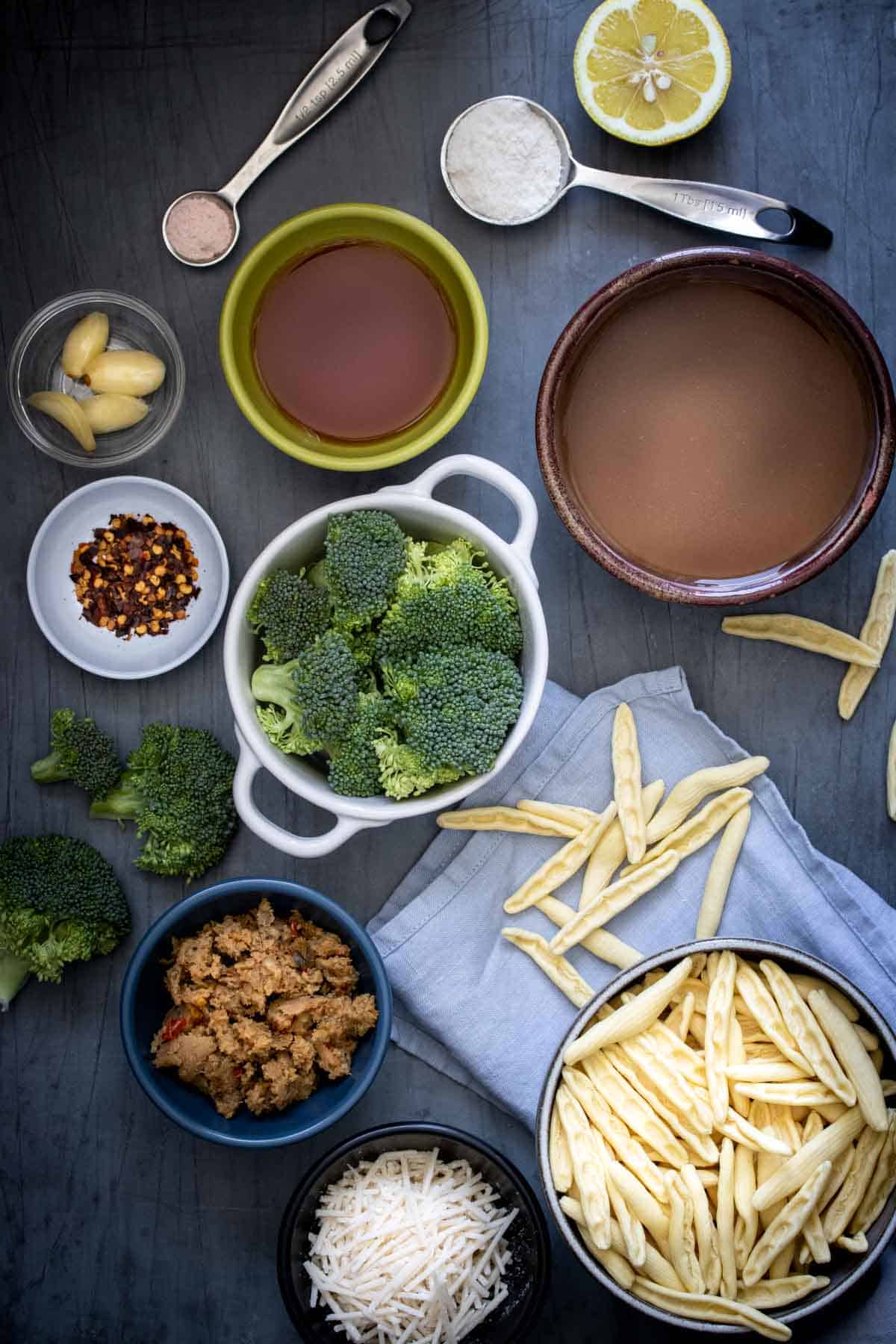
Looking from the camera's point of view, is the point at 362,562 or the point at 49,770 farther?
the point at 49,770

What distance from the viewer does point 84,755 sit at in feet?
7.01

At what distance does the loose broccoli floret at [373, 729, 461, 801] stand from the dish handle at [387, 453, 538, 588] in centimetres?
36

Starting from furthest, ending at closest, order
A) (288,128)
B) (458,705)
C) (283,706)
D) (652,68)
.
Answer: (288,128), (652,68), (283,706), (458,705)

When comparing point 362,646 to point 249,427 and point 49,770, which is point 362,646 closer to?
point 249,427

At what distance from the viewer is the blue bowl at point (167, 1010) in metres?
1.95

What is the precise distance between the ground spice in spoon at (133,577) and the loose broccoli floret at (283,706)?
346 millimetres

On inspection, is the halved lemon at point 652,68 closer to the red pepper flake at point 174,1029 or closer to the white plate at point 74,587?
the white plate at point 74,587

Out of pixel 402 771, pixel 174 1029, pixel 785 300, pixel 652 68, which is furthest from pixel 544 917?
pixel 652 68

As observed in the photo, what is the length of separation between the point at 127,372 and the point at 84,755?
0.74 metres

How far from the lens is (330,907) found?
199cm

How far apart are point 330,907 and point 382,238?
1234 mm

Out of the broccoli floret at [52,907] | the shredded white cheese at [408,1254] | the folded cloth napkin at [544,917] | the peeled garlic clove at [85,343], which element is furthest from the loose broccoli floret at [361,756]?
the peeled garlic clove at [85,343]

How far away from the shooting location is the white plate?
7.10ft

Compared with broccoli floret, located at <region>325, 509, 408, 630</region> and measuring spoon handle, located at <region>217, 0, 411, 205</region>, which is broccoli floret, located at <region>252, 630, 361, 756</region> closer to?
broccoli floret, located at <region>325, 509, 408, 630</region>
